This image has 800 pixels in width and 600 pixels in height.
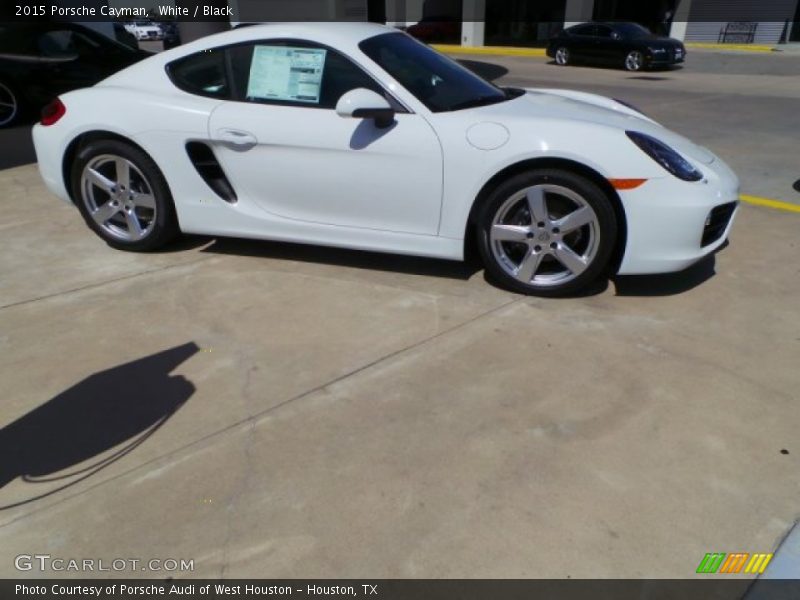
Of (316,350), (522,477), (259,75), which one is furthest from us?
(259,75)

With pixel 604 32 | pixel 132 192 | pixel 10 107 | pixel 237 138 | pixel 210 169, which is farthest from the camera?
pixel 604 32

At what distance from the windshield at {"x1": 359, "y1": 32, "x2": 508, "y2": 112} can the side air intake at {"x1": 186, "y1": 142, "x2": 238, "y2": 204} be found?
3.64 ft

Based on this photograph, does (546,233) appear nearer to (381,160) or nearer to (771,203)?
(381,160)

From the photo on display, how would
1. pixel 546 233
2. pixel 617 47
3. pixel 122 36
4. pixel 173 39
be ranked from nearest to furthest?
pixel 546 233 → pixel 122 36 → pixel 617 47 → pixel 173 39

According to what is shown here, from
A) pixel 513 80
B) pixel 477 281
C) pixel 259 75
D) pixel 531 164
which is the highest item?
pixel 259 75

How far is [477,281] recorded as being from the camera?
12.7 ft

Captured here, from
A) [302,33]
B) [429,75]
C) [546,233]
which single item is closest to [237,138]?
[302,33]

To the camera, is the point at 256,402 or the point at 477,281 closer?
the point at 256,402

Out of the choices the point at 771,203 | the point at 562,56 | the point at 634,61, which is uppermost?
the point at 771,203

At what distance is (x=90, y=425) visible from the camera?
2613 millimetres

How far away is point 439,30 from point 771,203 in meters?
29.8
